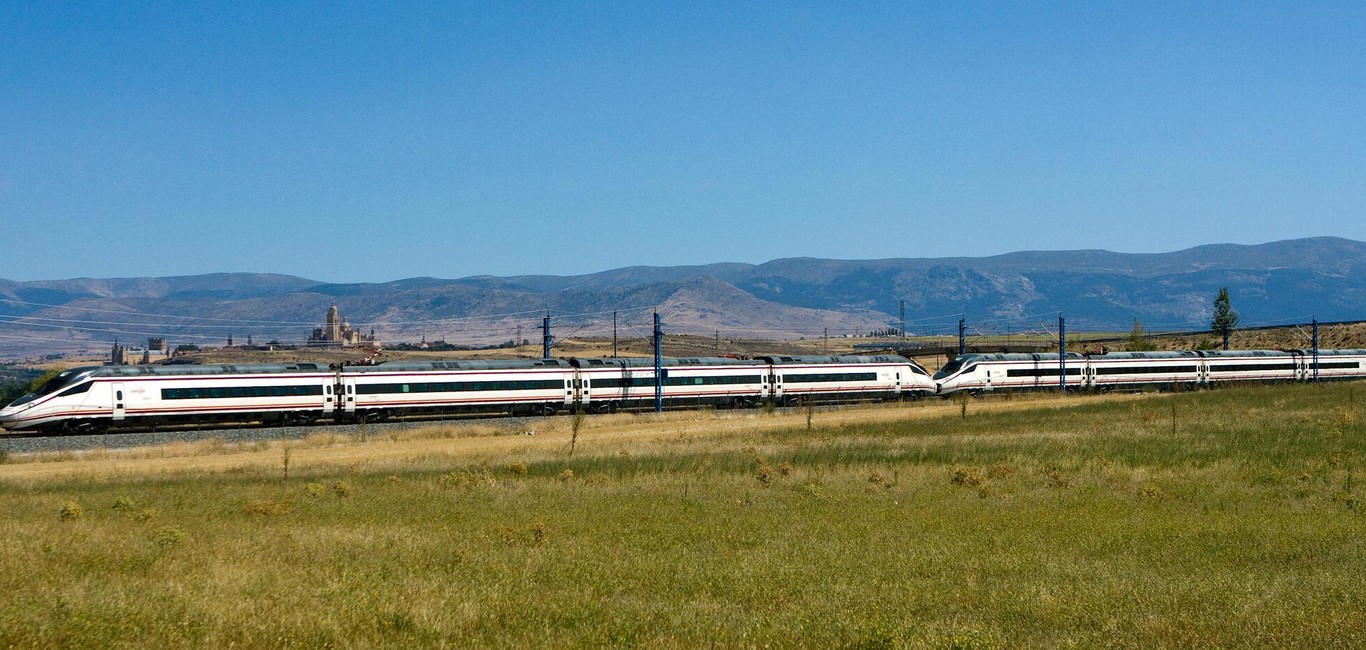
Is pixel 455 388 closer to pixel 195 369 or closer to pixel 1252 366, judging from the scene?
pixel 195 369

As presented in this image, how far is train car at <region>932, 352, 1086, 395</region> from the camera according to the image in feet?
275

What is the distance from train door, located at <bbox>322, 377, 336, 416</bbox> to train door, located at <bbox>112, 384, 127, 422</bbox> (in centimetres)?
928

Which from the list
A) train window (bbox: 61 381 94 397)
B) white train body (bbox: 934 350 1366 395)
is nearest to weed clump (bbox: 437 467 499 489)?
train window (bbox: 61 381 94 397)

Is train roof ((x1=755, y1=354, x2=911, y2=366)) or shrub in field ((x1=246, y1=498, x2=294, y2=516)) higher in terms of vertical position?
train roof ((x1=755, y1=354, x2=911, y2=366))

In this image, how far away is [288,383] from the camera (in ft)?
186

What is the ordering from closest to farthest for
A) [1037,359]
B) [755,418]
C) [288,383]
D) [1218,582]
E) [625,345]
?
[1218,582] < [288,383] < [755,418] < [1037,359] < [625,345]

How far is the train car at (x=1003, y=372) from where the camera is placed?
8369 cm

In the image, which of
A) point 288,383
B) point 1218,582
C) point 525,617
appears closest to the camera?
point 525,617

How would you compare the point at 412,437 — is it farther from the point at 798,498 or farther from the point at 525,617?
the point at 525,617

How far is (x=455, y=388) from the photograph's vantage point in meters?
61.3

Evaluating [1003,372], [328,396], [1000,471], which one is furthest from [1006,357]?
[1000,471]

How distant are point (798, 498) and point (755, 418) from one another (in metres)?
37.1

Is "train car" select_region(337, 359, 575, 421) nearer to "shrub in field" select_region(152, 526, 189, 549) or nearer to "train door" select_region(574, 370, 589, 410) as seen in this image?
"train door" select_region(574, 370, 589, 410)

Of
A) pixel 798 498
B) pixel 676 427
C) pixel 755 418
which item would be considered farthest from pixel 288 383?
pixel 798 498
